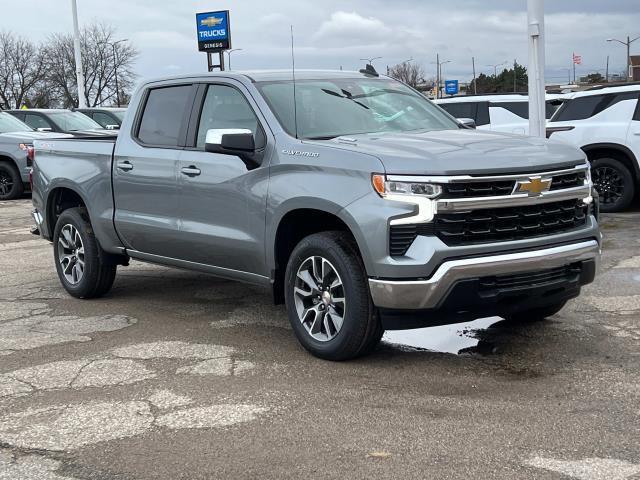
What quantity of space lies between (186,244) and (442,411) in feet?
8.69

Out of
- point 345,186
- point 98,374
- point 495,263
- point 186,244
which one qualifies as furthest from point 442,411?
point 186,244

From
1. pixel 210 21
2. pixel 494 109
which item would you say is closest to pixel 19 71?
pixel 210 21

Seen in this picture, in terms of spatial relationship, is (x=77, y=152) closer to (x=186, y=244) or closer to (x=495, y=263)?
(x=186, y=244)

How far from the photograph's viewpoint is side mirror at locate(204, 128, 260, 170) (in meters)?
5.58

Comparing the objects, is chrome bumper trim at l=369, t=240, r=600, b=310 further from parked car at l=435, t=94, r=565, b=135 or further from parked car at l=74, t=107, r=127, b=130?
parked car at l=74, t=107, r=127, b=130

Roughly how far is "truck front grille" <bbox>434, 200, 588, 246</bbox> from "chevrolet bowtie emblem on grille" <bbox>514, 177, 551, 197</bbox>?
0.10 metres

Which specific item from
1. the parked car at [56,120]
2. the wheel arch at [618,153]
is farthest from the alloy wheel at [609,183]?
the parked car at [56,120]

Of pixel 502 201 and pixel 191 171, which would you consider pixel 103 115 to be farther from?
pixel 502 201

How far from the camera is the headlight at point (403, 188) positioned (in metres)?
4.72

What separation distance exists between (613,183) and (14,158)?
1122 centimetres

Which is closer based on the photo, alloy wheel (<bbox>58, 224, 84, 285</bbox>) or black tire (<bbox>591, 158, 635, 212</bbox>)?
alloy wheel (<bbox>58, 224, 84, 285</bbox>)

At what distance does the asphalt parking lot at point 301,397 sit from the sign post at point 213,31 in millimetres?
42584

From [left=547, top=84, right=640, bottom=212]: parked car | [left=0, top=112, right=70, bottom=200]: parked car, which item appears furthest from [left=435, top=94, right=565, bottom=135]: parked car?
[left=0, top=112, right=70, bottom=200]: parked car

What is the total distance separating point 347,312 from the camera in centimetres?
506
